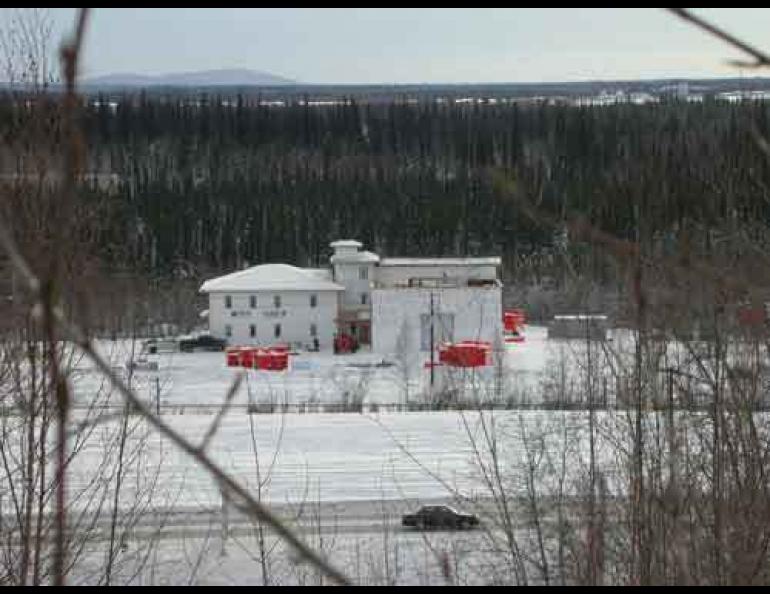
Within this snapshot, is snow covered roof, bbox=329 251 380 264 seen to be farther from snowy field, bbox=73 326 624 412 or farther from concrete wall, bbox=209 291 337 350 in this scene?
snowy field, bbox=73 326 624 412

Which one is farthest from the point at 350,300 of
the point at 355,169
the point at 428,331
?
the point at 355,169

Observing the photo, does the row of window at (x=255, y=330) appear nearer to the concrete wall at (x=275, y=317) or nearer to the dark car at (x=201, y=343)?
the concrete wall at (x=275, y=317)

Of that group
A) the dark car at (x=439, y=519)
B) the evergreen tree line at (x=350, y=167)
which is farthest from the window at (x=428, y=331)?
the dark car at (x=439, y=519)

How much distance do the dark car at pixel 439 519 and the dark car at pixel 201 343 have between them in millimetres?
14630

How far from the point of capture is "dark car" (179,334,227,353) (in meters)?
21.7

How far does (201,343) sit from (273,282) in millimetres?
2067

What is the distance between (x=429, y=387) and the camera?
15883 mm

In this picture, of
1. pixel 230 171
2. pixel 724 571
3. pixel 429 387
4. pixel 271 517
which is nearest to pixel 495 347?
pixel 429 387

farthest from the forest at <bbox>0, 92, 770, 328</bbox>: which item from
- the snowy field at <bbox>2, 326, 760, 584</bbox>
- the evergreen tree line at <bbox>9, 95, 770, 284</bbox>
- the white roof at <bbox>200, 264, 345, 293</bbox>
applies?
the snowy field at <bbox>2, 326, 760, 584</bbox>

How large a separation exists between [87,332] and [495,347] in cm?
1961

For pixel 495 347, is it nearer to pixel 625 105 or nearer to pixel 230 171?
pixel 230 171

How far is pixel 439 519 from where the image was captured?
7016 millimetres

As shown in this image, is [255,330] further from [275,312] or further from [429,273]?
[429,273]

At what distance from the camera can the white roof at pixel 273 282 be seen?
2280cm
